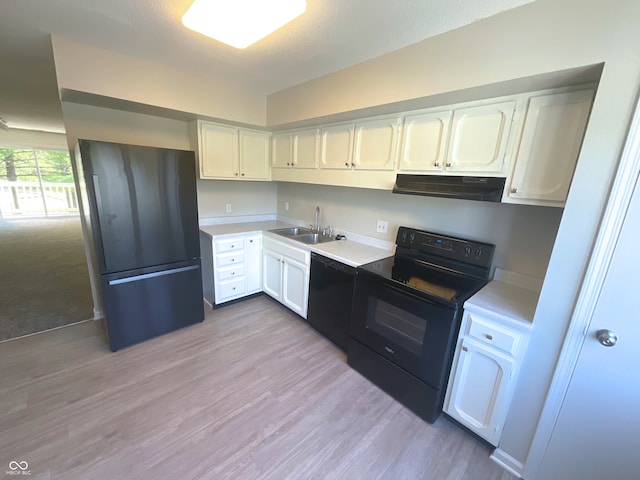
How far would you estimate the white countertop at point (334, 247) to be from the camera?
2282 mm

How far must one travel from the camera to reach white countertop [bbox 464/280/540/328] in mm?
1424

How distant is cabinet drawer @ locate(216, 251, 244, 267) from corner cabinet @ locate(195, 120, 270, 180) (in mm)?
869

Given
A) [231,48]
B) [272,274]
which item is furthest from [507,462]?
[231,48]

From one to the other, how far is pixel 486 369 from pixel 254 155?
3.00 metres

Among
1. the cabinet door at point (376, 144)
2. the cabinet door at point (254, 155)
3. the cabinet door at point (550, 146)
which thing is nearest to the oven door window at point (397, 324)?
the cabinet door at point (550, 146)

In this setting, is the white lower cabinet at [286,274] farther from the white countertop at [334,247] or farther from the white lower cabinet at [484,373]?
the white lower cabinet at [484,373]

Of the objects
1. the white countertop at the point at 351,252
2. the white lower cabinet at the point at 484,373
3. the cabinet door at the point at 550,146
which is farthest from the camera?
the white countertop at the point at 351,252

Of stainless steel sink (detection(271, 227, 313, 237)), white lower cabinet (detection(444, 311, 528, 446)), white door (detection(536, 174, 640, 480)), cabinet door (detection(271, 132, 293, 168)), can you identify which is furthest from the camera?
stainless steel sink (detection(271, 227, 313, 237))

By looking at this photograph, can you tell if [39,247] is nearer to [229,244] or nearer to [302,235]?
[229,244]

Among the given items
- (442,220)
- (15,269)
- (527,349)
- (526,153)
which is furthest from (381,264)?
(15,269)

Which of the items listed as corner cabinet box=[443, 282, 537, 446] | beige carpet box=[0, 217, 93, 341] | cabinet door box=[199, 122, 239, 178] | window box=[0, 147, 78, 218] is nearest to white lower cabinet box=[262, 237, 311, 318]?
cabinet door box=[199, 122, 239, 178]

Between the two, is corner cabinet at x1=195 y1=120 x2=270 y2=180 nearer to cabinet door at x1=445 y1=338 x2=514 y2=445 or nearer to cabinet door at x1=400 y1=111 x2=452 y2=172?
cabinet door at x1=400 y1=111 x2=452 y2=172

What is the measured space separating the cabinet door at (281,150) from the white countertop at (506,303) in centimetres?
230

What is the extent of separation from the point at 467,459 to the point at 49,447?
242cm
